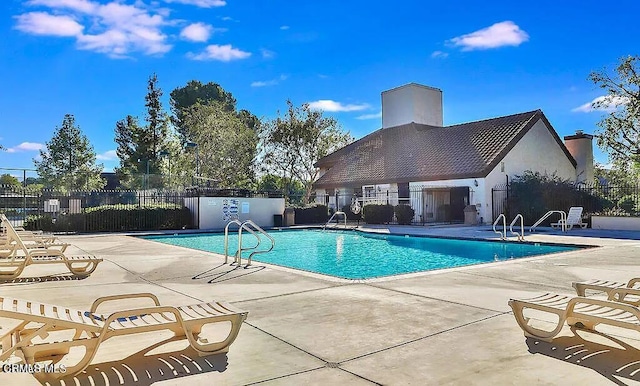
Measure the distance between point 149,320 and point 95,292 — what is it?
125 inches

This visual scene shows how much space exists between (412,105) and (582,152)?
11456 millimetres

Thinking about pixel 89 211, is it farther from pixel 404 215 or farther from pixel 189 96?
pixel 189 96

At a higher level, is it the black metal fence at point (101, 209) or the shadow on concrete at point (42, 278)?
the black metal fence at point (101, 209)

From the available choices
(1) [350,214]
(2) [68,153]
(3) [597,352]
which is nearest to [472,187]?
(1) [350,214]

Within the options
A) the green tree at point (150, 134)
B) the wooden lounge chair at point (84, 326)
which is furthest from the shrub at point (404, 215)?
the green tree at point (150, 134)

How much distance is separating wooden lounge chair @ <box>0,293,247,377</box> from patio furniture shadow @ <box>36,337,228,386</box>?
8 cm

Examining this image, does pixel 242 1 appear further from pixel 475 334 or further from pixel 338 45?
pixel 475 334

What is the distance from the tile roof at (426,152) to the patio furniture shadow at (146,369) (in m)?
20.4

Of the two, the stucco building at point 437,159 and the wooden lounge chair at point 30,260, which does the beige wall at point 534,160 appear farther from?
the wooden lounge chair at point 30,260

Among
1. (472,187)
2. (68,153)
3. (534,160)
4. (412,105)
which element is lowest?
(472,187)

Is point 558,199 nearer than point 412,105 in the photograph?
Yes

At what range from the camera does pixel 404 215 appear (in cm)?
2309

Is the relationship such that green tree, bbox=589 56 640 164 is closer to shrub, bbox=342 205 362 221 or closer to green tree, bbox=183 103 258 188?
shrub, bbox=342 205 362 221

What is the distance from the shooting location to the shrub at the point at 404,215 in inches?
908
